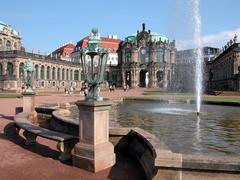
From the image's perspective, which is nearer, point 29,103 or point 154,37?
point 29,103

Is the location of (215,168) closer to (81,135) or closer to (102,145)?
(102,145)

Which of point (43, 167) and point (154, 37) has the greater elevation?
point (154, 37)

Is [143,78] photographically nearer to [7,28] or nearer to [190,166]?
[7,28]

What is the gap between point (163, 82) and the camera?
349ft

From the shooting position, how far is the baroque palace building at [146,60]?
108m

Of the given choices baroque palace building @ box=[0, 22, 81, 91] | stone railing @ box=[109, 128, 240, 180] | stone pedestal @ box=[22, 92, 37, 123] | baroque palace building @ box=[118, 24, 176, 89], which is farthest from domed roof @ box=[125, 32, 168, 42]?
stone railing @ box=[109, 128, 240, 180]

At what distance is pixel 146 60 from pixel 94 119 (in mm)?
106045

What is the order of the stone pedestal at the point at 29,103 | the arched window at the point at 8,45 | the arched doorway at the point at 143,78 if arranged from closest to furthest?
the stone pedestal at the point at 29,103
the arched window at the point at 8,45
the arched doorway at the point at 143,78

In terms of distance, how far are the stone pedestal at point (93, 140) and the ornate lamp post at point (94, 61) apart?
53 cm

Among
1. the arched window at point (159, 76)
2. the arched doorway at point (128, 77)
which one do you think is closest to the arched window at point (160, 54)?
the arched window at point (159, 76)

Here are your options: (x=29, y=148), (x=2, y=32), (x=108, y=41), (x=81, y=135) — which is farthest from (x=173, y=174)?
(x=108, y=41)

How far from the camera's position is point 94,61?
8.01 metres

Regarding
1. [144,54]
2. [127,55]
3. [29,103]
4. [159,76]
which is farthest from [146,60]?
[29,103]

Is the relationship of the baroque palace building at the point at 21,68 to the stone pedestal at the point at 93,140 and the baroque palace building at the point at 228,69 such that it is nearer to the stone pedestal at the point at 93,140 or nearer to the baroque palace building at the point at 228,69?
the baroque palace building at the point at 228,69
